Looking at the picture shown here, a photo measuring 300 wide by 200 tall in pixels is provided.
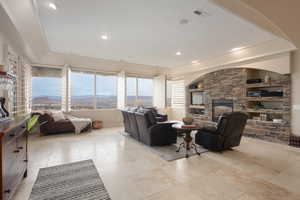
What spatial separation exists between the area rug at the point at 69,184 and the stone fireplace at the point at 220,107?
505 cm

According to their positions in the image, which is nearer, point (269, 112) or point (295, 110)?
point (295, 110)

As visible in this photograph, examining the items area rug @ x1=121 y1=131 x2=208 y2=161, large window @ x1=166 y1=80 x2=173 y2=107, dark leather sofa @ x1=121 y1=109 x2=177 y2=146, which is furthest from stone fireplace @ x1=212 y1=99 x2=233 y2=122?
large window @ x1=166 y1=80 x2=173 y2=107

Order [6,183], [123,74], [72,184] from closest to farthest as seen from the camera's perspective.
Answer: [6,183], [72,184], [123,74]

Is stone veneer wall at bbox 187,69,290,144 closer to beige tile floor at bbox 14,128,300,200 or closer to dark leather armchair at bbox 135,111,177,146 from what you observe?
beige tile floor at bbox 14,128,300,200

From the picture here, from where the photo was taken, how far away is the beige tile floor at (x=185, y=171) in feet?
6.61

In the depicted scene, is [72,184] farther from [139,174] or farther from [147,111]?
[147,111]

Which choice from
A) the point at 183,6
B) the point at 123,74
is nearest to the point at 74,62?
the point at 123,74

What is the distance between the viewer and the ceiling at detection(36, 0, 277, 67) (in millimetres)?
2734

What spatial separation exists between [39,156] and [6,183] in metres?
2.07

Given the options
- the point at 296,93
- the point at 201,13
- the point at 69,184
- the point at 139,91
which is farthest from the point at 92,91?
the point at 296,93

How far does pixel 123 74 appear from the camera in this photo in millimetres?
6973

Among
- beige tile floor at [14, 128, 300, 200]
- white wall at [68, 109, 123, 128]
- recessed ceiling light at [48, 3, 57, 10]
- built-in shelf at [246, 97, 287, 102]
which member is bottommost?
beige tile floor at [14, 128, 300, 200]

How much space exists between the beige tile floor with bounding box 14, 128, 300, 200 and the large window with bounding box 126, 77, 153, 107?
3.72m

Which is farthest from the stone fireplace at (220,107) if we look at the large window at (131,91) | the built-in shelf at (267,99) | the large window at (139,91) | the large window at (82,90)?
the large window at (82,90)
